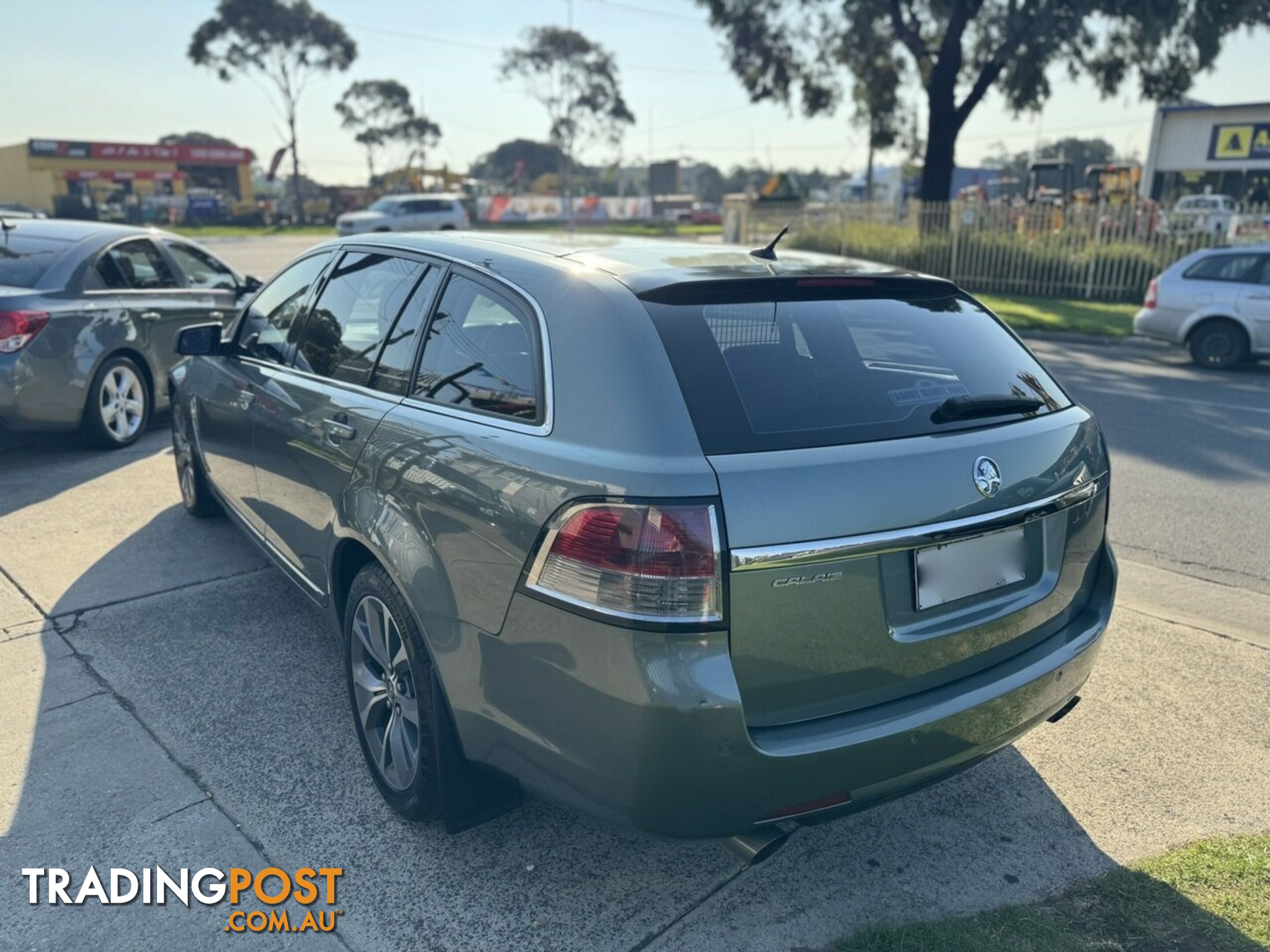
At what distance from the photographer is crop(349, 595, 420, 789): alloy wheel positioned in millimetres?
2898

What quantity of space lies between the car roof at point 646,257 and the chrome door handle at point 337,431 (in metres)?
0.66

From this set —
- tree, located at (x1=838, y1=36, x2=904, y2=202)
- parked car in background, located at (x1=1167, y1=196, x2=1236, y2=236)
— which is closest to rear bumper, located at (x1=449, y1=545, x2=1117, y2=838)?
parked car in background, located at (x1=1167, y1=196, x2=1236, y2=236)

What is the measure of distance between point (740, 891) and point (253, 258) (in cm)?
2783

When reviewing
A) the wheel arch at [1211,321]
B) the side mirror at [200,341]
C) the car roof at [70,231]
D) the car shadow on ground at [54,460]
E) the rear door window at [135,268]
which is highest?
→ the car roof at [70,231]

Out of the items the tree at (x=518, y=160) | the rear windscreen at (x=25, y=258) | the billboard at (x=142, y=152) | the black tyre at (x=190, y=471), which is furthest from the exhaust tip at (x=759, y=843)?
the tree at (x=518, y=160)

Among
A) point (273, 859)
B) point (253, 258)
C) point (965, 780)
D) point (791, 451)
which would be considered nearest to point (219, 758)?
point (273, 859)

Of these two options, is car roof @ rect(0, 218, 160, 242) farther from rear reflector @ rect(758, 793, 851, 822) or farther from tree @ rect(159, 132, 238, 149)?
tree @ rect(159, 132, 238, 149)

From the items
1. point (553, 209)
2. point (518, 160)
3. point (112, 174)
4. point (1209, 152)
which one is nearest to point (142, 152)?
point (112, 174)

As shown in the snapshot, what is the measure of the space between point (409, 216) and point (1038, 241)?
2385 centimetres

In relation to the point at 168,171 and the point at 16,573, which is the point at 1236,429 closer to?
the point at 16,573

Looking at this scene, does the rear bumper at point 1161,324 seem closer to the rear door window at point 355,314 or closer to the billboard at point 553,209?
the rear door window at point 355,314

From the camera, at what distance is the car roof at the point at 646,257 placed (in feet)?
8.98

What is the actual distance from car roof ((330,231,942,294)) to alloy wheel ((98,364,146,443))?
173 inches

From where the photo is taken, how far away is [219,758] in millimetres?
3283
